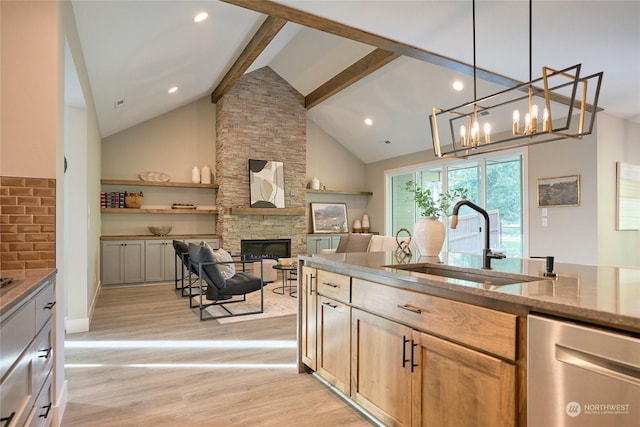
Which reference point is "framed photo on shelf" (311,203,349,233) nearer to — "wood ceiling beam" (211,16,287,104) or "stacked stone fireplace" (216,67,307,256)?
"stacked stone fireplace" (216,67,307,256)

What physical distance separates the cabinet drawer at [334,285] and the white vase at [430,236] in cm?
62

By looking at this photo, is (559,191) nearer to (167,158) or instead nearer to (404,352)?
(404,352)

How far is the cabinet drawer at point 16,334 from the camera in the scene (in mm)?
1158

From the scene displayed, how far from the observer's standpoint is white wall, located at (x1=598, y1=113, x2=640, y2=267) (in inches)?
198

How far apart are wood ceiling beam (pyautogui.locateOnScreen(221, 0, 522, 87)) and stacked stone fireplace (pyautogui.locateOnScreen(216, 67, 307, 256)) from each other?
4234 mm

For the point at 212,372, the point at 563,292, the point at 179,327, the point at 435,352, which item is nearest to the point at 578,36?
the point at 563,292

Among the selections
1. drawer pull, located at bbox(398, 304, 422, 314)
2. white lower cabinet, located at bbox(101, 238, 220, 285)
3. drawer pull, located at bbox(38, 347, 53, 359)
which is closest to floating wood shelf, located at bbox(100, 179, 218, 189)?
white lower cabinet, located at bbox(101, 238, 220, 285)

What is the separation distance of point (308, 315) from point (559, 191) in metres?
4.56

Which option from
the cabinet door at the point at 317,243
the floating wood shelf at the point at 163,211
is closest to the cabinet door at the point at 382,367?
the floating wood shelf at the point at 163,211

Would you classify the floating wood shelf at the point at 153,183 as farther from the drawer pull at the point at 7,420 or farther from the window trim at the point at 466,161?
the drawer pull at the point at 7,420

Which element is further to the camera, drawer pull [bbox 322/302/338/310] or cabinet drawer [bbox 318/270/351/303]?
drawer pull [bbox 322/302/338/310]

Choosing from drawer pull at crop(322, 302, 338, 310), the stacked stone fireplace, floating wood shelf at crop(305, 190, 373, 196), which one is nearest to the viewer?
drawer pull at crop(322, 302, 338, 310)

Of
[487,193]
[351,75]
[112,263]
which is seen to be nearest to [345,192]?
[351,75]

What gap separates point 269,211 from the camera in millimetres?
7301
